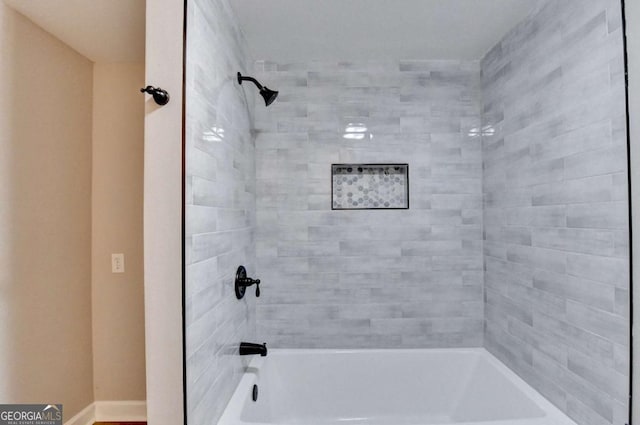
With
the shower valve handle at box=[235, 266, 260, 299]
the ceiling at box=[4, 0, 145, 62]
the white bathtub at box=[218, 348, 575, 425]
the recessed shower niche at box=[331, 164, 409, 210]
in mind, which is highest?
the ceiling at box=[4, 0, 145, 62]

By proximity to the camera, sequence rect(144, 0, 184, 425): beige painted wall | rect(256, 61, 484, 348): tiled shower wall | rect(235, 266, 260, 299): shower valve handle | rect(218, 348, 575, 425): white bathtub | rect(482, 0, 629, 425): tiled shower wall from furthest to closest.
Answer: rect(256, 61, 484, 348): tiled shower wall, rect(218, 348, 575, 425): white bathtub, rect(235, 266, 260, 299): shower valve handle, rect(482, 0, 629, 425): tiled shower wall, rect(144, 0, 184, 425): beige painted wall

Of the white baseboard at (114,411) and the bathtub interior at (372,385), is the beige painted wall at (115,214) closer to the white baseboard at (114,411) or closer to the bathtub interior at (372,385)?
the white baseboard at (114,411)

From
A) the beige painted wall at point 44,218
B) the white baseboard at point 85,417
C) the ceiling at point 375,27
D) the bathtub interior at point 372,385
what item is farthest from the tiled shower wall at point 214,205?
the white baseboard at point 85,417

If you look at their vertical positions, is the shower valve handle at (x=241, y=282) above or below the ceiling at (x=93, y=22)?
below

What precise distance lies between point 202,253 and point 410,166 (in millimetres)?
1511

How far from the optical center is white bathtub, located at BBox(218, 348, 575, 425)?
204 cm

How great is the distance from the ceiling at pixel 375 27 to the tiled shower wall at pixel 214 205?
0.65ft

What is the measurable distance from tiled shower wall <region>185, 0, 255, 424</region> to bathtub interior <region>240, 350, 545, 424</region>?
446 mm

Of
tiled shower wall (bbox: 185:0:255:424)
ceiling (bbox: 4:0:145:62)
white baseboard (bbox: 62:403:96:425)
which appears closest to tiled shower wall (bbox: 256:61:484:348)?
tiled shower wall (bbox: 185:0:255:424)

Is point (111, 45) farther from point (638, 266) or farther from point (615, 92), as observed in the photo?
point (638, 266)

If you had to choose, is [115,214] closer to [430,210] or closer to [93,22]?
[93,22]

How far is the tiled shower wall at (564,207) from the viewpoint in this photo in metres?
1.19

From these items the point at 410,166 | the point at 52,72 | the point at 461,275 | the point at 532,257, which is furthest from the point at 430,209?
the point at 52,72

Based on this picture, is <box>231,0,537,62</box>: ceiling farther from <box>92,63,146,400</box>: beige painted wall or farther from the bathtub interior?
the bathtub interior
